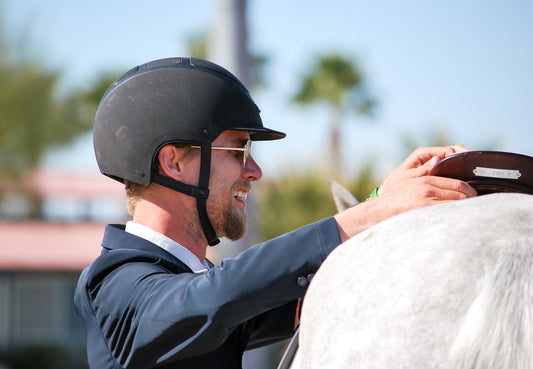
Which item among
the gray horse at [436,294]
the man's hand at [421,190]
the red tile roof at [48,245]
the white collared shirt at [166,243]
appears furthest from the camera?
the red tile roof at [48,245]

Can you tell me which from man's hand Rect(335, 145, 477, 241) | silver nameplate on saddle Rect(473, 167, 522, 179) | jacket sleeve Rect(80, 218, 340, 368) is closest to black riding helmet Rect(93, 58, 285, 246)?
jacket sleeve Rect(80, 218, 340, 368)

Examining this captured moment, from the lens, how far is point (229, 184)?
1996 mm

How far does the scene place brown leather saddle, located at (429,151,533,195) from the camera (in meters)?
1.34

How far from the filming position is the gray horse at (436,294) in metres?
1.04

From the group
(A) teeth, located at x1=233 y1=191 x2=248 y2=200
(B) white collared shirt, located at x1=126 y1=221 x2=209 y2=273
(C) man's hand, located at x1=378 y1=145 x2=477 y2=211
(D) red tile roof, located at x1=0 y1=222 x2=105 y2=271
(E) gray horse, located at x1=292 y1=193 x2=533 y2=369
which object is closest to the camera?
(E) gray horse, located at x1=292 y1=193 x2=533 y2=369

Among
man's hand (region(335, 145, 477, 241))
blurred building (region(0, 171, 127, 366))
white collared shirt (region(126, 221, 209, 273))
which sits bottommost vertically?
blurred building (region(0, 171, 127, 366))

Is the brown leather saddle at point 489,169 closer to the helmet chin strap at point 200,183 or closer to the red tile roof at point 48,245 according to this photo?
the helmet chin strap at point 200,183

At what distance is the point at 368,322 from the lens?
110 centimetres

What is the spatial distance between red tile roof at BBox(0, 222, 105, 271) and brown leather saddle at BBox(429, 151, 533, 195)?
1682 cm

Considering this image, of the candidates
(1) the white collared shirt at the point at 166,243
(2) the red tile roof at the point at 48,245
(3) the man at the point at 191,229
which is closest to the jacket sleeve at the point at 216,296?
(3) the man at the point at 191,229

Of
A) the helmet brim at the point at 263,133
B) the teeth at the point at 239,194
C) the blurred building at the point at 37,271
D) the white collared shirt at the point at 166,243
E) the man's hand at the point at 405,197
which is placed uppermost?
the helmet brim at the point at 263,133

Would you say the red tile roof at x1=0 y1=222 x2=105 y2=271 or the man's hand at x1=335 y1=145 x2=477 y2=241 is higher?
the man's hand at x1=335 y1=145 x2=477 y2=241

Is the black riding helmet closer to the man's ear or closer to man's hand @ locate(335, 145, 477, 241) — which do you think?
the man's ear

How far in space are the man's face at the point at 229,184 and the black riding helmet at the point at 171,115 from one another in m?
0.03
